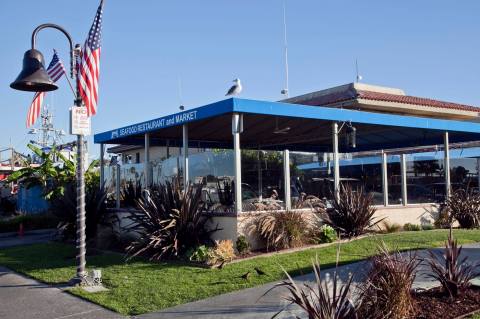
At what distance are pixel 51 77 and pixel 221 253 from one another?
6919mm

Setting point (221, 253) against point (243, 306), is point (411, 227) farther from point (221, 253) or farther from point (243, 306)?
point (243, 306)

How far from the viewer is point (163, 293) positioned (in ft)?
27.8

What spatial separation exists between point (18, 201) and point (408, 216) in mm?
23006

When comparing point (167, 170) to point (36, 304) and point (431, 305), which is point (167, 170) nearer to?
point (36, 304)

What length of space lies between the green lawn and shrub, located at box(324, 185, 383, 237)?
489 millimetres

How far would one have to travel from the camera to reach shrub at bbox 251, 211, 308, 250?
11.4 meters

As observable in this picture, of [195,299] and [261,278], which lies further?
[261,278]

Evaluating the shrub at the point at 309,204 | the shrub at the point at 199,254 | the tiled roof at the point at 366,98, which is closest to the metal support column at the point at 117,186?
the shrub at the point at 199,254

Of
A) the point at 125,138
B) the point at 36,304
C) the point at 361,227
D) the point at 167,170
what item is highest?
the point at 125,138

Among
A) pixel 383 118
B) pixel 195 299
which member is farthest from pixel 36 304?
pixel 383 118

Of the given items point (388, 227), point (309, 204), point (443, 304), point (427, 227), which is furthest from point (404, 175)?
point (443, 304)

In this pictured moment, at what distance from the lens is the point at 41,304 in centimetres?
843

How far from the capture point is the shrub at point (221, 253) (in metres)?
10.5

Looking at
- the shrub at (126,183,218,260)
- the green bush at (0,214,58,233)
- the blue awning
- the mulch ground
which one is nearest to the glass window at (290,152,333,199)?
the blue awning
